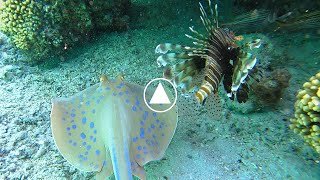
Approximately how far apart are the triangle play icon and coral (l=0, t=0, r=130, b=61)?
2.67 metres

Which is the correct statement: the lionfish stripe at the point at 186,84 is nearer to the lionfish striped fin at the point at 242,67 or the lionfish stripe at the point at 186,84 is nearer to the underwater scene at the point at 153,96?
the underwater scene at the point at 153,96

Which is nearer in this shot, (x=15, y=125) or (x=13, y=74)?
(x=15, y=125)

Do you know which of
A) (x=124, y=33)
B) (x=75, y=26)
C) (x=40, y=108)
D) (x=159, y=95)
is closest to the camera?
(x=159, y=95)

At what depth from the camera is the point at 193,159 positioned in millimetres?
3395

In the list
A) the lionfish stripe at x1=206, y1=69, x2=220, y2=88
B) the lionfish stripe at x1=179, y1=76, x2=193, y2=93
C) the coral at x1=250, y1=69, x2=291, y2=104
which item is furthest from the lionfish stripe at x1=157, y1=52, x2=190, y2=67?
the coral at x1=250, y1=69, x2=291, y2=104

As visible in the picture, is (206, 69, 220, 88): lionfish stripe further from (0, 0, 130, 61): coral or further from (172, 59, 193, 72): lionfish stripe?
(0, 0, 130, 61): coral

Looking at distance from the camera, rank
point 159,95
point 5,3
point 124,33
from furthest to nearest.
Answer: point 124,33 → point 5,3 → point 159,95

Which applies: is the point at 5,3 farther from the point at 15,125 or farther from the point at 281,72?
the point at 281,72

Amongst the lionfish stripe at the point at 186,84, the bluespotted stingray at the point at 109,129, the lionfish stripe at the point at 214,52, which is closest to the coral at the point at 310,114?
the lionfish stripe at the point at 214,52

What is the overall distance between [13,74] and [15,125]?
141 cm

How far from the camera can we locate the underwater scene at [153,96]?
2963 millimetres

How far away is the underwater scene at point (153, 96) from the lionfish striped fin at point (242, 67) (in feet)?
0.05

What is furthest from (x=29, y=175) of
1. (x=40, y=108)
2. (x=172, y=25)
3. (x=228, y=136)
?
(x=172, y=25)

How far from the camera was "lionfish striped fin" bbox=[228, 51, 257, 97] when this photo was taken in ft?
9.67
